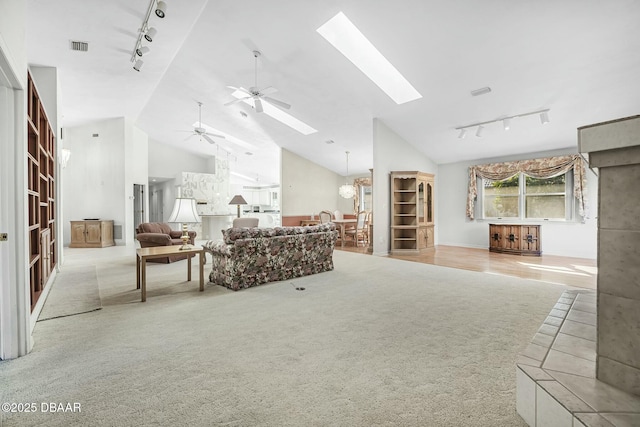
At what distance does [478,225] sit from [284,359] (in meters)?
7.47

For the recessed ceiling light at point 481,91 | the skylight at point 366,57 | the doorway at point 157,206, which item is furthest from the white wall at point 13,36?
the doorway at point 157,206

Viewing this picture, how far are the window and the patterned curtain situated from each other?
194mm

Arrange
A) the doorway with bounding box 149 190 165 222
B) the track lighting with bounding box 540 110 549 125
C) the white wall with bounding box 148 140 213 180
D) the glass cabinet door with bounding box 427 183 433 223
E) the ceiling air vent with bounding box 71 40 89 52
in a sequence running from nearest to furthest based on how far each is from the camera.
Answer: the ceiling air vent with bounding box 71 40 89 52 → the track lighting with bounding box 540 110 549 125 → the glass cabinet door with bounding box 427 183 433 223 → the white wall with bounding box 148 140 213 180 → the doorway with bounding box 149 190 165 222

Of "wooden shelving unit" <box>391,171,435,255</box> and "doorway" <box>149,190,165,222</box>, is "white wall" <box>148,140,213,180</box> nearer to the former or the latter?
"doorway" <box>149,190,165,222</box>

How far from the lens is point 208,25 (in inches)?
178

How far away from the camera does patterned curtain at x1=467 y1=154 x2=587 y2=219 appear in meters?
6.31

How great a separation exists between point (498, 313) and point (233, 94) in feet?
20.9

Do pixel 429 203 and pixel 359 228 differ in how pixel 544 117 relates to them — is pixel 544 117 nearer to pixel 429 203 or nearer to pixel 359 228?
pixel 429 203

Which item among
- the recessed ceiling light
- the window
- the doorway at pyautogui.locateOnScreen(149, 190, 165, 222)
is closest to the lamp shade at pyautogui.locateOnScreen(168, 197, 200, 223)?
the recessed ceiling light

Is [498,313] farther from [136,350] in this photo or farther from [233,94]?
[233,94]

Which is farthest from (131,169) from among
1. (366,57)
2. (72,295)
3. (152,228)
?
(366,57)

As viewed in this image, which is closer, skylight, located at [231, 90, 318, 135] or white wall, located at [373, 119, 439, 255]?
white wall, located at [373, 119, 439, 255]

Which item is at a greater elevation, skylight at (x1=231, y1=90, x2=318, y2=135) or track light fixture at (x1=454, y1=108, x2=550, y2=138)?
skylight at (x1=231, y1=90, x2=318, y2=135)

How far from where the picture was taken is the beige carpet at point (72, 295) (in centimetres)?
308
